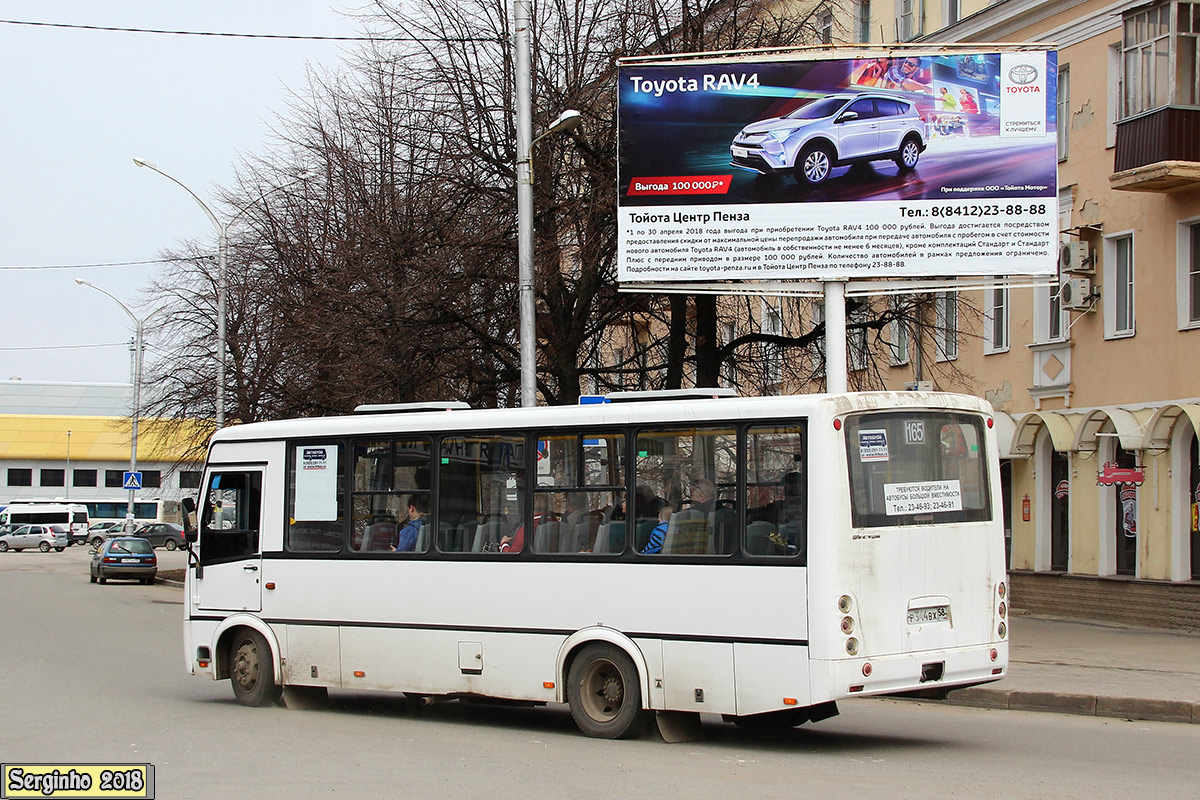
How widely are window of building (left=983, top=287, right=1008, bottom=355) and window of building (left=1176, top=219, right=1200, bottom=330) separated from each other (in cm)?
496

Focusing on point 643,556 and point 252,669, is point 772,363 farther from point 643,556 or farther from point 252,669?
point 643,556

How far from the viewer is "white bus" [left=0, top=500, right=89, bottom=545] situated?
8519 centimetres

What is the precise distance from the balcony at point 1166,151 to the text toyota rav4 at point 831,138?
201 inches

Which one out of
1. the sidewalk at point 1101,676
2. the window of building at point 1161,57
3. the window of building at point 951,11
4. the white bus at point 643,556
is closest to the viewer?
the white bus at point 643,556

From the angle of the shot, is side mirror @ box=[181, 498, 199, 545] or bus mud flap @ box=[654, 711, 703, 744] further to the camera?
side mirror @ box=[181, 498, 199, 545]

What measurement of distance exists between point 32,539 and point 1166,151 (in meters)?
72.3

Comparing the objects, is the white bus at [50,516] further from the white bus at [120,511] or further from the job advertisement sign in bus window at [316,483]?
the job advertisement sign in bus window at [316,483]

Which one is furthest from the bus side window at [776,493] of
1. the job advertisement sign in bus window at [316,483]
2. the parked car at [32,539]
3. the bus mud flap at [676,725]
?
the parked car at [32,539]

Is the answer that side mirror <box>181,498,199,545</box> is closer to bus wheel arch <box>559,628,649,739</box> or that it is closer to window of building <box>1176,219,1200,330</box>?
bus wheel arch <box>559,628,649,739</box>

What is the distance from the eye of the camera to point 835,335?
19.1m

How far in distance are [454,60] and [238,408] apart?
53.5 feet

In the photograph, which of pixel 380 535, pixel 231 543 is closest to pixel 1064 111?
pixel 380 535

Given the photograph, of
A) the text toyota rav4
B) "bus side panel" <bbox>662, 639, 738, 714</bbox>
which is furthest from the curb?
the text toyota rav4

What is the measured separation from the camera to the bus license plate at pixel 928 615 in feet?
34.3
